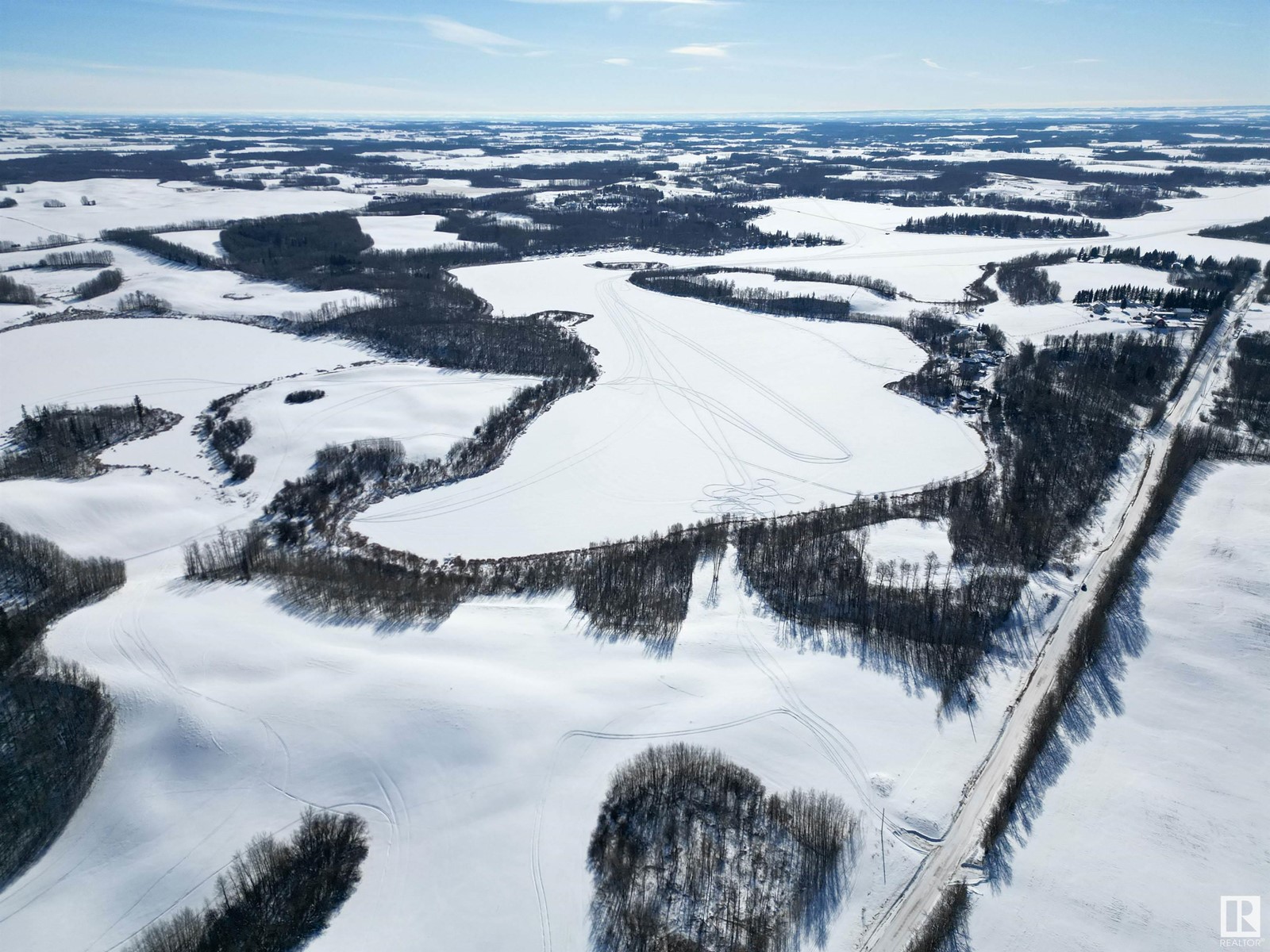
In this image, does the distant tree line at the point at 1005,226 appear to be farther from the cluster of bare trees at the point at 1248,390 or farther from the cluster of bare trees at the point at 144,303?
the cluster of bare trees at the point at 144,303

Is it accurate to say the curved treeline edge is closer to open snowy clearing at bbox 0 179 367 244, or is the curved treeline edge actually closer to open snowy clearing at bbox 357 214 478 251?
open snowy clearing at bbox 357 214 478 251

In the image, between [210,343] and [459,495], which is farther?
[210,343]

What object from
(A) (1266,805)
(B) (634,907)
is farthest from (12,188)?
(A) (1266,805)

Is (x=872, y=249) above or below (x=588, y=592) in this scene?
above

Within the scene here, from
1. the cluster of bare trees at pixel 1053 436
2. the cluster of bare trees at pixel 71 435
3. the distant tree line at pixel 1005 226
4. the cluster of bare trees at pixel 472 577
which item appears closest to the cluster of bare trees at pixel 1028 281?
the cluster of bare trees at pixel 1053 436

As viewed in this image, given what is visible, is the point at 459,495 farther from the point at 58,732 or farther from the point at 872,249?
the point at 872,249

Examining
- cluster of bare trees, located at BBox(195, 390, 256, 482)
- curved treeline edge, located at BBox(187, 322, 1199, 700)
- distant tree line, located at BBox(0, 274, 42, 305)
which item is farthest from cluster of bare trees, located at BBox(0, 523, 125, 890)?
distant tree line, located at BBox(0, 274, 42, 305)
